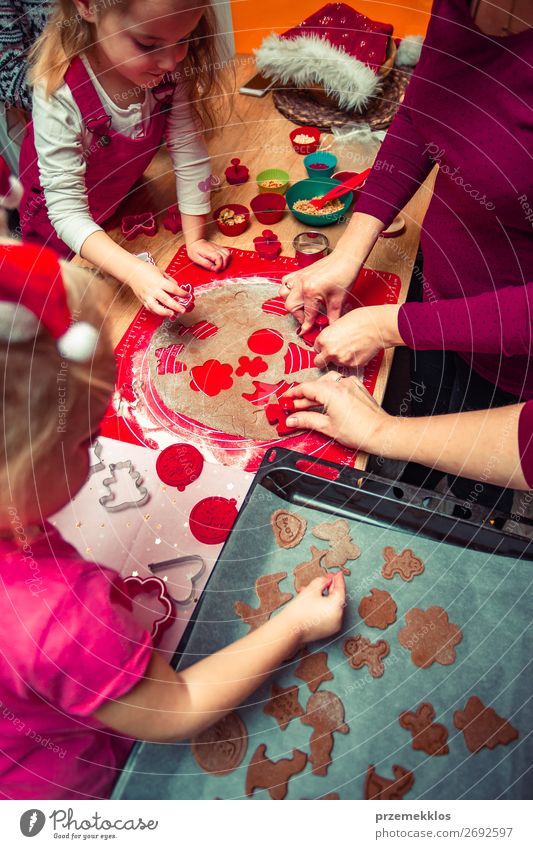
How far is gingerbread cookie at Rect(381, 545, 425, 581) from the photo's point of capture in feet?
1.96

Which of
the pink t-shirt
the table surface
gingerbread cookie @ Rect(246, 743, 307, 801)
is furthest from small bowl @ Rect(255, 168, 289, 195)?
gingerbread cookie @ Rect(246, 743, 307, 801)

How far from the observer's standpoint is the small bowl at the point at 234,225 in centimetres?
92

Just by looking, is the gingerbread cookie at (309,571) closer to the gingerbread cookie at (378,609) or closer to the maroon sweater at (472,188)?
the gingerbread cookie at (378,609)

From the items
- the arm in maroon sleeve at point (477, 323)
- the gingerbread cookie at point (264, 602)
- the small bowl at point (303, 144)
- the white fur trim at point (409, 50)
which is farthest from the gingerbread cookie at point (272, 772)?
the white fur trim at point (409, 50)

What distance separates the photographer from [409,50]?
1.17m

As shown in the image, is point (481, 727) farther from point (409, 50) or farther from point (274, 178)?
point (409, 50)

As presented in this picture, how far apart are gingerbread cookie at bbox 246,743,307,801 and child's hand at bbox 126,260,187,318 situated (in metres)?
0.54

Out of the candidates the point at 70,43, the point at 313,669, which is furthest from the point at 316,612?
the point at 70,43

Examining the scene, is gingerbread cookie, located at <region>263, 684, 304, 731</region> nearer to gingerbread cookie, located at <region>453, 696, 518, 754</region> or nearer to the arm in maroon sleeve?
gingerbread cookie, located at <region>453, 696, 518, 754</region>

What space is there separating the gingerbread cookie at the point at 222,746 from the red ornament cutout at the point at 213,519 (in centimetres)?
18

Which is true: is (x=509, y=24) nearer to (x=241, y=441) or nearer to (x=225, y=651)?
(x=241, y=441)

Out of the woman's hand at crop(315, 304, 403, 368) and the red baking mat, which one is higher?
the woman's hand at crop(315, 304, 403, 368)

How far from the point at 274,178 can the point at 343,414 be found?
1.81ft

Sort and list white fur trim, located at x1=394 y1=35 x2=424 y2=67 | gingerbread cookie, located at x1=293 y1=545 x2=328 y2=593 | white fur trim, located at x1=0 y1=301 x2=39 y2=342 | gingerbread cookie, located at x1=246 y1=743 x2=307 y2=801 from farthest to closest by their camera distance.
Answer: white fur trim, located at x1=394 y1=35 x2=424 y2=67
gingerbread cookie, located at x1=293 y1=545 x2=328 y2=593
gingerbread cookie, located at x1=246 y1=743 x2=307 y2=801
white fur trim, located at x1=0 y1=301 x2=39 y2=342
